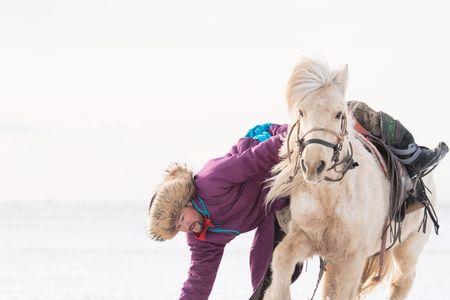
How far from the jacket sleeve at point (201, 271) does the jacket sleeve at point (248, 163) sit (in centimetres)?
59

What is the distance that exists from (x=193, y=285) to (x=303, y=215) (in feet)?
3.69

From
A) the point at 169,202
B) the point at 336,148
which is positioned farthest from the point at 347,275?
the point at 169,202

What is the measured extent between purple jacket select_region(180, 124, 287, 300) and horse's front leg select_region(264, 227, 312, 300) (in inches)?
15.5

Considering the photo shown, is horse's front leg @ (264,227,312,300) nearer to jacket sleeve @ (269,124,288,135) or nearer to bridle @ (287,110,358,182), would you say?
bridle @ (287,110,358,182)

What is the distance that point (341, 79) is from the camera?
410cm

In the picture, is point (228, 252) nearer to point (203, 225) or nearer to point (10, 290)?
point (10, 290)

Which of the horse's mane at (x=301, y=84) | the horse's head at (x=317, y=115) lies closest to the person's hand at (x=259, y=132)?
the horse's mane at (x=301, y=84)

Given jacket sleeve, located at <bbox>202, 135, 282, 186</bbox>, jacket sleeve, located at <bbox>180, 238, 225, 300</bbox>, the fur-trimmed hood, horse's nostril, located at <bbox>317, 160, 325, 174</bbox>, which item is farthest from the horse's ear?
jacket sleeve, located at <bbox>180, 238, 225, 300</bbox>

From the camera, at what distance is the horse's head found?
3758mm

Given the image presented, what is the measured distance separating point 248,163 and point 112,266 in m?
6.18

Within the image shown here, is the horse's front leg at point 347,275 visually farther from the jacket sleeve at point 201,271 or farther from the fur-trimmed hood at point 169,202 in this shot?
the fur-trimmed hood at point 169,202

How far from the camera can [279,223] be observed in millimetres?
4957

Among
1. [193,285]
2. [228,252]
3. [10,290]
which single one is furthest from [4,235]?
[193,285]

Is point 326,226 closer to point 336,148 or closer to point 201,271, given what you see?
point 336,148
